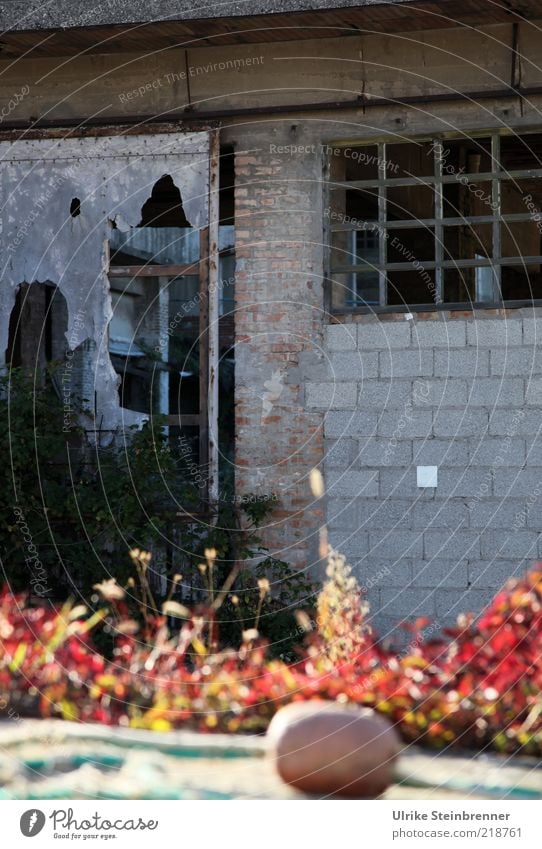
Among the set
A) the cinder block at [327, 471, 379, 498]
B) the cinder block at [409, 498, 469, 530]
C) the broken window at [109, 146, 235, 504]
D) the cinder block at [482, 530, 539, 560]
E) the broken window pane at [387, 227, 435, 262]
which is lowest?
the cinder block at [482, 530, 539, 560]

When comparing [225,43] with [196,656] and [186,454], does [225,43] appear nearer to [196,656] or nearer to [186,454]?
[186,454]

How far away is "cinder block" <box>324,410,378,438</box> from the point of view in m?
9.63

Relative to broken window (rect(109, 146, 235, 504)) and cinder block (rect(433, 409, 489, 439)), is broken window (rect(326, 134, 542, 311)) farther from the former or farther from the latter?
broken window (rect(109, 146, 235, 504))

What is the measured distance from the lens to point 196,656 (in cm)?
772

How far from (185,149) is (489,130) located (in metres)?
2.37

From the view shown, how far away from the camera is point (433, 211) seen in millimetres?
11938

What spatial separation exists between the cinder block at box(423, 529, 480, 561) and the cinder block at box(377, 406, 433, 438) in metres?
0.74

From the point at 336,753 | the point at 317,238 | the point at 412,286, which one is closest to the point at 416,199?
the point at 412,286

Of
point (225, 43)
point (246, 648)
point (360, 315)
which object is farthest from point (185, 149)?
point (246, 648)

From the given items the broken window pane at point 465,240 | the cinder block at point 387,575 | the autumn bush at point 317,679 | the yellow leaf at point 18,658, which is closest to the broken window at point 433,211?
the broken window pane at point 465,240

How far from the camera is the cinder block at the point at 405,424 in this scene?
31.2 ft

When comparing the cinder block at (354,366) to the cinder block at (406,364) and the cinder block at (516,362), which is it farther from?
the cinder block at (516,362)

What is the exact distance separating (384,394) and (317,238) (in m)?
1.33

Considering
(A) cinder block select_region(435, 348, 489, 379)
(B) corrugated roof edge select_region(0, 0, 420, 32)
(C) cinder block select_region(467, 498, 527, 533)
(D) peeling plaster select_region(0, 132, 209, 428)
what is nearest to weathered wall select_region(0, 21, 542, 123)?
(D) peeling plaster select_region(0, 132, 209, 428)
